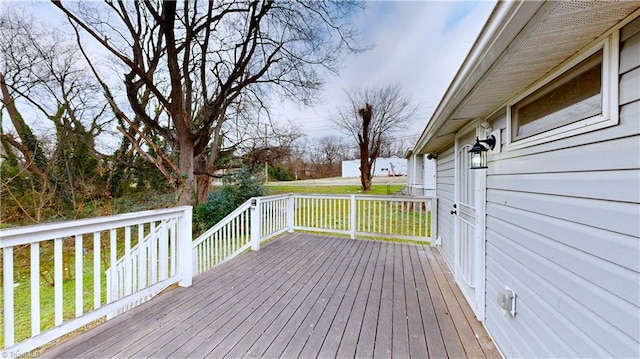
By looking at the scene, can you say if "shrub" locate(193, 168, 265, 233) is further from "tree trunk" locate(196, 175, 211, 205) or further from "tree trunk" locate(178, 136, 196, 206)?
"tree trunk" locate(178, 136, 196, 206)

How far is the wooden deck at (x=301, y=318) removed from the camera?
182 centimetres

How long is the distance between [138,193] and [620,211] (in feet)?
34.5

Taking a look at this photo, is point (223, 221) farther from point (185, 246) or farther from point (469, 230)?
point (469, 230)

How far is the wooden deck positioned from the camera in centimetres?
182

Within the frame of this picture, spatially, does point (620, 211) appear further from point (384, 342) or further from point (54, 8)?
point (54, 8)

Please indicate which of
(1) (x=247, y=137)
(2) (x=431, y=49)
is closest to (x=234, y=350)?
(2) (x=431, y=49)

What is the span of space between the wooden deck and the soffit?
1979mm

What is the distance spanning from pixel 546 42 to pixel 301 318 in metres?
2.56

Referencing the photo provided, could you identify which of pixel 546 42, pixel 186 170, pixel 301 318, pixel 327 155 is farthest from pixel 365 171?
pixel 327 155

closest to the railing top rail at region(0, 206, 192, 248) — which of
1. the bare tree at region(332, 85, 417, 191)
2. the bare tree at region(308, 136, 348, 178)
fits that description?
the bare tree at region(332, 85, 417, 191)

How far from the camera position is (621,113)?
0.94 m

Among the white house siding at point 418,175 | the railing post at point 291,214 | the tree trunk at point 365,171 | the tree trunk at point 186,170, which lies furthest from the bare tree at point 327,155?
the railing post at point 291,214

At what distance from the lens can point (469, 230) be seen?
8.75 feet

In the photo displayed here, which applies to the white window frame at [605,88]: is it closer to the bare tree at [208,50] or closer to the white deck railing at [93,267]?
the white deck railing at [93,267]
